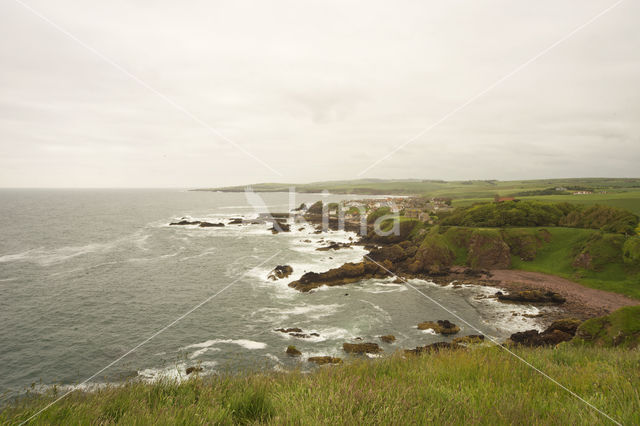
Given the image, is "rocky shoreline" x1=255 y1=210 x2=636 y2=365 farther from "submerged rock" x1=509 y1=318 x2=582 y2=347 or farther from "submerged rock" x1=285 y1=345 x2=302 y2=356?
"submerged rock" x1=285 y1=345 x2=302 y2=356

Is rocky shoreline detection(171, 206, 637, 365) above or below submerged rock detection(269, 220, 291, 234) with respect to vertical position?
below

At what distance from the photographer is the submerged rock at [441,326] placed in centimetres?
2110

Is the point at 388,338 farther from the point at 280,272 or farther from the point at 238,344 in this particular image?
the point at 280,272

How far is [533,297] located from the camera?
2683 centimetres

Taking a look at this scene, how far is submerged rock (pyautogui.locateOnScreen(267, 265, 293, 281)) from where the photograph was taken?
111ft

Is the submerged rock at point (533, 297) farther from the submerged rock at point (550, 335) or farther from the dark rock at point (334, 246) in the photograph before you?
the dark rock at point (334, 246)

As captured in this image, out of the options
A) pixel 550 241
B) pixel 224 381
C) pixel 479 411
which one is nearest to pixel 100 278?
pixel 224 381

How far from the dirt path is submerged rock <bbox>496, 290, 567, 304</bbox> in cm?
98

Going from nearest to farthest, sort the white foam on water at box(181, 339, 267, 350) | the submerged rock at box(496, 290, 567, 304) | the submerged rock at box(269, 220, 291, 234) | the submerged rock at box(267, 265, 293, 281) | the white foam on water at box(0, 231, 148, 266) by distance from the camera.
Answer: the white foam on water at box(181, 339, 267, 350), the submerged rock at box(496, 290, 567, 304), the submerged rock at box(267, 265, 293, 281), the white foam on water at box(0, 231, 148, 266), the submerged rock at box(269, 220, 291, 234)

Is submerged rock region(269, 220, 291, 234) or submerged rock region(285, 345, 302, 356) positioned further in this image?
submerged rock region(269, 220, 291, 234)

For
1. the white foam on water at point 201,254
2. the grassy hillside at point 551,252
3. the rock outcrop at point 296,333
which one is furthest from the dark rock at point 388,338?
the white foam on water at point 201,254

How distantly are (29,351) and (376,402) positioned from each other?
25831 millimetres
